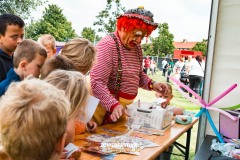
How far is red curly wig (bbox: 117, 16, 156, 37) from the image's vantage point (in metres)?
1.62

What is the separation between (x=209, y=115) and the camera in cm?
231

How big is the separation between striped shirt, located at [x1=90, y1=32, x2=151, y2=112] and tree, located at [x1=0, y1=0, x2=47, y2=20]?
6.97m

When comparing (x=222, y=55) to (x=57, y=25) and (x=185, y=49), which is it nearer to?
(x=185, y=49)

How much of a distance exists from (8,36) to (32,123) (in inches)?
49.9

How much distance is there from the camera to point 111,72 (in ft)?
5.53

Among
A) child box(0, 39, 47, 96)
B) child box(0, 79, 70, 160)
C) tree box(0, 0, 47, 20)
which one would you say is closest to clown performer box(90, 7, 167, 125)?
child box(0, 39, 47, 96)

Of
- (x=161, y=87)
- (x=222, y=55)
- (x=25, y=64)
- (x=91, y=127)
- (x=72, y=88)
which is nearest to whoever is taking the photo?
(x=72, y=88)

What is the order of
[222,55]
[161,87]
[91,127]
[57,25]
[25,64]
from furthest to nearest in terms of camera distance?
[57,25]
[222,55]
[161,87]
[91,127]
[25,64]

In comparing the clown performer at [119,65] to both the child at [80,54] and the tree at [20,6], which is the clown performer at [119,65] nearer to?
the child at [80,54]

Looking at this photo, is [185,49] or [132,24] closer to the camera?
[132,24]

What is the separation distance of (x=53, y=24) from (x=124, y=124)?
59.0 feet

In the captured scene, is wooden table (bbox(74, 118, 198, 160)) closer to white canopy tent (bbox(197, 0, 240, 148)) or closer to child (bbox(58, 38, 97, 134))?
child (bbox(58, 38, 97, 134))

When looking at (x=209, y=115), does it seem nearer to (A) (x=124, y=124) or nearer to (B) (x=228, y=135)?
(B) (x=228, y=135)

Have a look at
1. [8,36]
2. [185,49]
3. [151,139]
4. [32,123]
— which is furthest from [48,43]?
[185,49]
